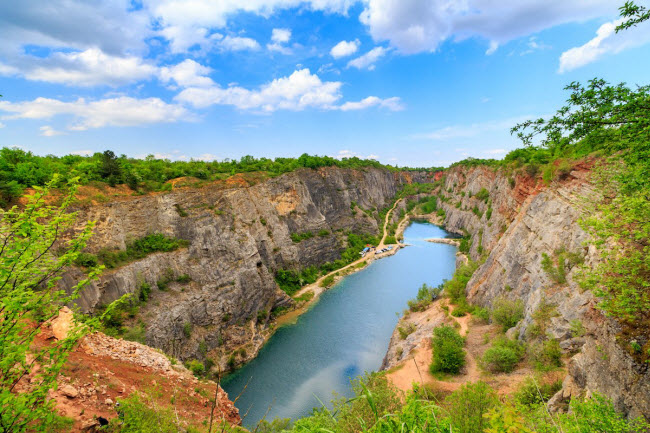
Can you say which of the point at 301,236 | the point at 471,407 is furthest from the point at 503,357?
the point at 301,236

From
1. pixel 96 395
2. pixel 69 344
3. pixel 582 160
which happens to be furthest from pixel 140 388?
pixel 582 160

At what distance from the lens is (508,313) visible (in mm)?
18656

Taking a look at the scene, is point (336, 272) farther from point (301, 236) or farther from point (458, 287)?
point (458, 287)

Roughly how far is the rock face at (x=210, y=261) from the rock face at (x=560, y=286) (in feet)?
66.4

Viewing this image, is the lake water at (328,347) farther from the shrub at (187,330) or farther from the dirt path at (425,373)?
the shrub at (187,330)

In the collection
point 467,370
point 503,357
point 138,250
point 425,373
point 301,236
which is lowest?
point 425,373

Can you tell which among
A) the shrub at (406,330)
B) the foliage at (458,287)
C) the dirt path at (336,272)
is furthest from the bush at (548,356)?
the dirt path at (336,272)

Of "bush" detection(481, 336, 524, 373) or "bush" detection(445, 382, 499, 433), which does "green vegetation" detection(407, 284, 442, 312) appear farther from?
"bush" detection(445, 382, 499, 433)

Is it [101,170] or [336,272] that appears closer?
[101,170]

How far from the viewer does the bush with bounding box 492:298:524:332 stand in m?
18.4

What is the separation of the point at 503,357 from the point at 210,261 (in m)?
22.9

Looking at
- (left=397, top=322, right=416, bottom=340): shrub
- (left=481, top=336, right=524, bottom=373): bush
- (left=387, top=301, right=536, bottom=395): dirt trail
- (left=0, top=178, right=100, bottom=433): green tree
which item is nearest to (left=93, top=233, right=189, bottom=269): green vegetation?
(left=0, top=178, right=100, bottom=433): green tree

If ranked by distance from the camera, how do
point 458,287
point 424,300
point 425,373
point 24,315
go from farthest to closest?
point 424,300, point 458,287, point 425,373, point 24,315

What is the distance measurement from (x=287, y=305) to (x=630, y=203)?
29764 mm
